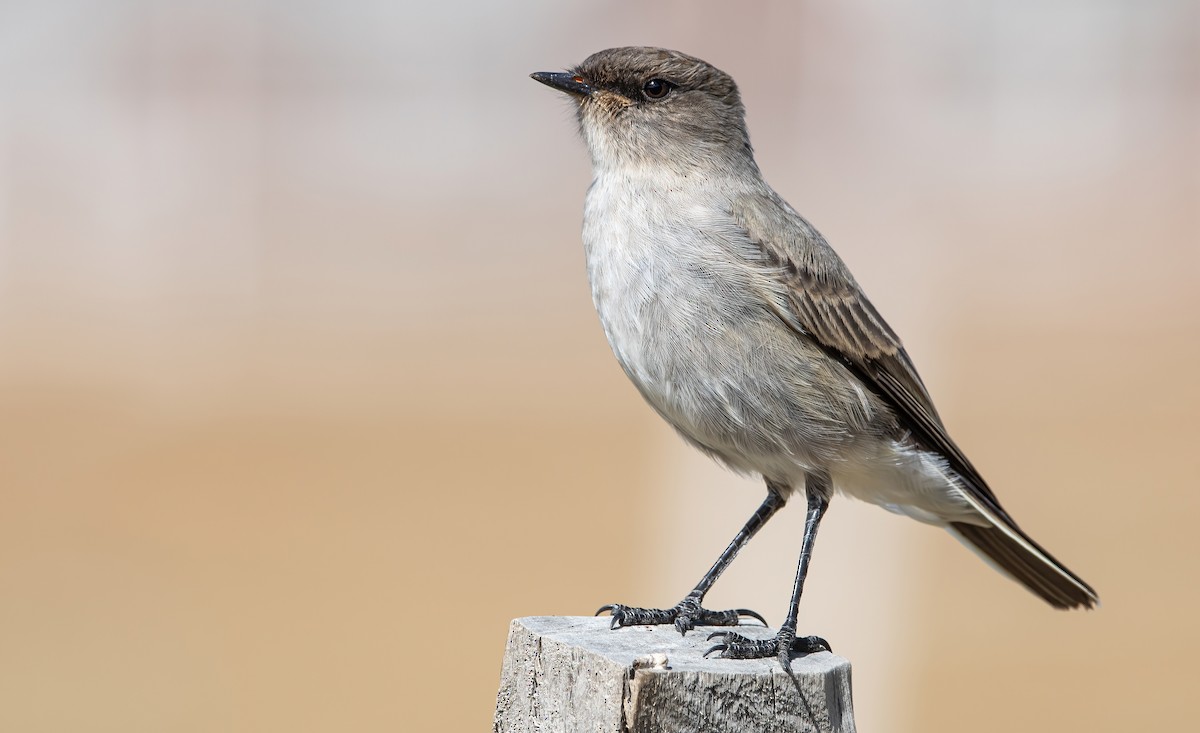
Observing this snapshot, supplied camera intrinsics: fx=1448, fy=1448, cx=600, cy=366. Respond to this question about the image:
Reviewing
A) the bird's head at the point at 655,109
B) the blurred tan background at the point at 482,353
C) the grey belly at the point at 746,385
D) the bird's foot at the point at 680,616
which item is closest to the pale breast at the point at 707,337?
the grey belly at the point at 746,385

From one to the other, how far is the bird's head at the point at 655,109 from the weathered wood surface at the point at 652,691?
213 cm

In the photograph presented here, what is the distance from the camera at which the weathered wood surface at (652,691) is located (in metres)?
2.83

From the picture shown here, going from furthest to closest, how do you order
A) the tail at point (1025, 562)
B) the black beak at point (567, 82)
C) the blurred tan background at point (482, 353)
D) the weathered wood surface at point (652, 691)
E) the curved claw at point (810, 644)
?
the blurred tan background at point (482, 353) → the black beak at point (567, 82) → the tail at point (1025, 562) → the curved claw at point (810, 644) → the weathered wood surface at point (652, 691)

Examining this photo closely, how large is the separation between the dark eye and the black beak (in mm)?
195

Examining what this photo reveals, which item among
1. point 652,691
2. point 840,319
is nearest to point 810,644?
point 652,691

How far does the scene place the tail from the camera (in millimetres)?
4816

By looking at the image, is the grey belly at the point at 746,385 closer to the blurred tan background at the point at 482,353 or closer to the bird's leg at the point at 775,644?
the bird's leg at the point at 775,644

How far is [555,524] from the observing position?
1332 cm

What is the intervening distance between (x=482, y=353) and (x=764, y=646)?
52.0 ft

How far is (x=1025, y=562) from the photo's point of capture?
5012 mm

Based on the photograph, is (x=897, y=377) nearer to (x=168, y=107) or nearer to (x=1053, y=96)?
(x=1053, y=96)

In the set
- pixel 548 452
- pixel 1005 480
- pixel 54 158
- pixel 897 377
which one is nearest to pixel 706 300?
pixel 897 377

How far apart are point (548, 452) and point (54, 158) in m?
10.3

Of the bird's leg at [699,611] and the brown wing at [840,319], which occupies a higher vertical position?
the brown wing at [840,319]
